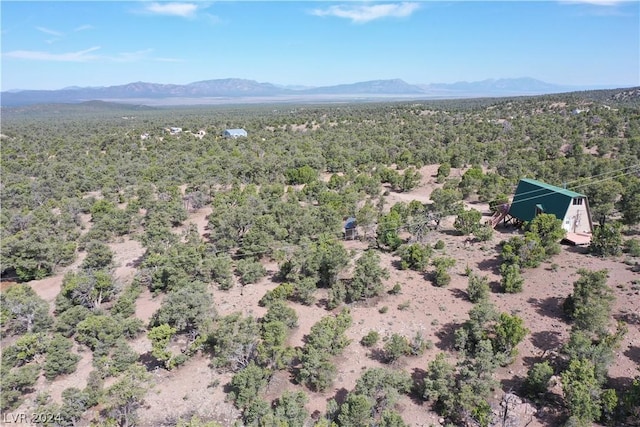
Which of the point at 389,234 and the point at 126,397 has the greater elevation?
the point at 389,234

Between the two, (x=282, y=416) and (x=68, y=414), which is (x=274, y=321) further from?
(x=68, y=414)

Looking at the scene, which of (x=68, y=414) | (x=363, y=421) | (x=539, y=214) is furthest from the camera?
(x=539, y=214)

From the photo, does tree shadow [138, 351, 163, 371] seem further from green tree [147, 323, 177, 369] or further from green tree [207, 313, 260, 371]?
green tree [207, 313, 260, 371]

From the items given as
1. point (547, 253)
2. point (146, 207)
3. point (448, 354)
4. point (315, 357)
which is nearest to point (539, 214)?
point (547, 253)

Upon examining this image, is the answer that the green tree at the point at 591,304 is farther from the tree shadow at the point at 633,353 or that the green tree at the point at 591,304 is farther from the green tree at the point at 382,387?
the green tree at the point at 382,387

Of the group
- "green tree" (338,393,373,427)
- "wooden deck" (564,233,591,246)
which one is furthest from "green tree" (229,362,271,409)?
"wooden deck" (564,233,591,246)

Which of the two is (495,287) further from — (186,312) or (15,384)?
(15,384)

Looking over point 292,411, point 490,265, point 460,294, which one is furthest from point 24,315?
point 490,265

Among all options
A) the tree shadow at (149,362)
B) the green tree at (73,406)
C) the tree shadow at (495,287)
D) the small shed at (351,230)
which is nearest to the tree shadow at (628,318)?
the tree shadow at (495,287)
